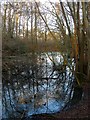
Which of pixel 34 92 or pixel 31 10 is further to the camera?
pixel 31 10

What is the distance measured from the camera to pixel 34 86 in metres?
3.15

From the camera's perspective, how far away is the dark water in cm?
224

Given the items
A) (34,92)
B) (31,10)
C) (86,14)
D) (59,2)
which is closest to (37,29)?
(31,10)

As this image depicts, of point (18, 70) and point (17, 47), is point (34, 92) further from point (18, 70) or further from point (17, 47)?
point (18, 70)

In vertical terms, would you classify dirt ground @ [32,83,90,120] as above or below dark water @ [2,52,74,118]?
below

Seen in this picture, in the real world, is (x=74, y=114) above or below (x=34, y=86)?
below

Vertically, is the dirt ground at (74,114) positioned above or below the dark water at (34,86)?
below

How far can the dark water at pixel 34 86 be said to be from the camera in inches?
88.1

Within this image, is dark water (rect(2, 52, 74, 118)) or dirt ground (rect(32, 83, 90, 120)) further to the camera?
dark water (rect(2, 52, 74, 118))

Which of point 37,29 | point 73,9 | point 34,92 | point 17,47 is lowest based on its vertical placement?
point 34,92

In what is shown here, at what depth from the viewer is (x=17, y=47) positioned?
291 centimetres

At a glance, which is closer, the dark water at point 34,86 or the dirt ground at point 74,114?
the dirt ground at point 74,114

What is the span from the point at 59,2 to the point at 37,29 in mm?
514

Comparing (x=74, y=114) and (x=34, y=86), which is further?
(x=34, y=86)
